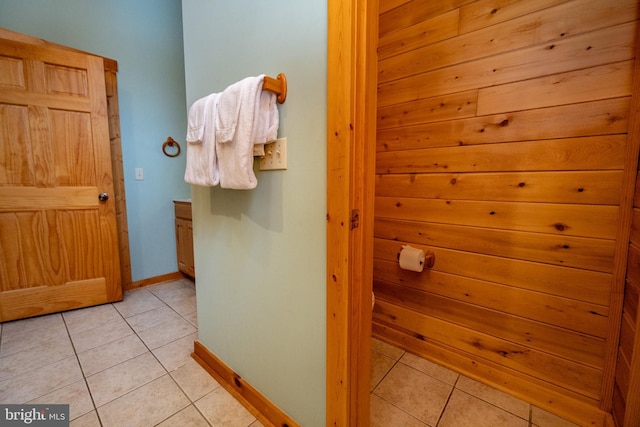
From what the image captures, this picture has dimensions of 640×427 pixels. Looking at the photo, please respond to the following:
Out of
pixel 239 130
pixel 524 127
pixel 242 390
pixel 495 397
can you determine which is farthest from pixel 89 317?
pixel 524 127

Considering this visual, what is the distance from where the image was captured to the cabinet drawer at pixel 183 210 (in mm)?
2451

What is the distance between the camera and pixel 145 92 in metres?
2.47

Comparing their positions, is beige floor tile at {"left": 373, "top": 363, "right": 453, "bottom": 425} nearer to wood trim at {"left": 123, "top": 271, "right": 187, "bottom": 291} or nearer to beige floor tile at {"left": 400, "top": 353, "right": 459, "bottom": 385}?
beige floor tile at {"left": 400, "top": 353, "right": 459, "bottom": 385}

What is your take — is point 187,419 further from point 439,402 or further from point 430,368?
point 430,368

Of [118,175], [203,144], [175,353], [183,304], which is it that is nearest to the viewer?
[203,144]

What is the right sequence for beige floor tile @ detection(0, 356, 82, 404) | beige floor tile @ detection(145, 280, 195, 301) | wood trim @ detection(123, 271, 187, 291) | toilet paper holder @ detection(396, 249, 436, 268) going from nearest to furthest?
beige floor tile @ detection(0, 356, 82, 404) < toilet paper holder @ detection(396, 249, 436, 268) < beige floor tile @ detection(145, 280, 195, 301) < wood trim @ detection(123, 271, 187, 291)

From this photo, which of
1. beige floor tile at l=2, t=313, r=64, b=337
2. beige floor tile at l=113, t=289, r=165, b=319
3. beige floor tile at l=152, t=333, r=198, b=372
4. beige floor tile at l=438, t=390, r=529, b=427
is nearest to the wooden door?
beige floor tile at l=2, t=313, r=64, b=337

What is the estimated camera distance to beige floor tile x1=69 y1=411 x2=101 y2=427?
1.10m

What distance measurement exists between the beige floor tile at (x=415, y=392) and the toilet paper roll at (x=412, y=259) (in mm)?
594

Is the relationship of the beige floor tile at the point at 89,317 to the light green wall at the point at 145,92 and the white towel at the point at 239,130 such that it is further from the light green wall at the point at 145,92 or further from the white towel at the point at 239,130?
the white towel at the point at 239,130

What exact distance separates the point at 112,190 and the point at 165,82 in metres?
1.22

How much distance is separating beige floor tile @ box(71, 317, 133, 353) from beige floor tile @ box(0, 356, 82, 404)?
16 centimetres

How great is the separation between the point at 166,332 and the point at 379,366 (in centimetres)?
148

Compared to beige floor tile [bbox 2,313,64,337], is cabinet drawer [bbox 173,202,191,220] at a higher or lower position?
higher
